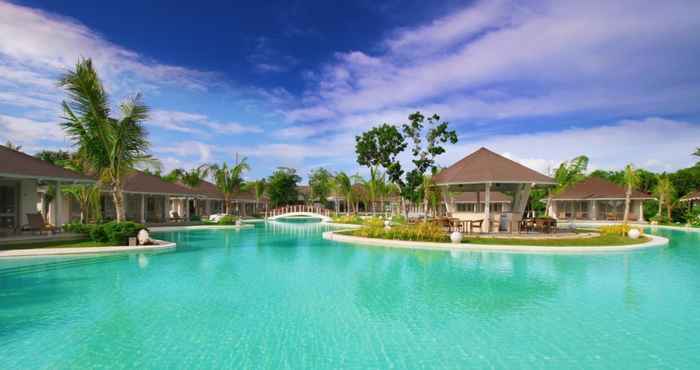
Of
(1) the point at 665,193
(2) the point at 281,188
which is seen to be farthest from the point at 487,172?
(2) the point at 281,188

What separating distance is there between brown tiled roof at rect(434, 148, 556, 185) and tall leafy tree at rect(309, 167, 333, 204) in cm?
3976

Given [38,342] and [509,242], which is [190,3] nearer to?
[38,342]

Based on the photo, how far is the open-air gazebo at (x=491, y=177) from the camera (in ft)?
62.5

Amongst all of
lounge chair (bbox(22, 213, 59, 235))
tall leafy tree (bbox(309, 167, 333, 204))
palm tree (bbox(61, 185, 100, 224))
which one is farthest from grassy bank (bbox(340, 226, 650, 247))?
tall leafy tree (bbox(309, 167, 333, 204))

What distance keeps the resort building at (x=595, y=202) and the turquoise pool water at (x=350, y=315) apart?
95.4ft

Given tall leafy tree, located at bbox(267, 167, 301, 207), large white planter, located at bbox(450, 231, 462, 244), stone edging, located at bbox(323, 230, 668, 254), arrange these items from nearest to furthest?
1. stone edging, located at bbox(323, 230, 668, 254)
2. large white planter, located at bbox(450, 231, 462, 244)
3. tall leafy tree, located at bbox(267, 167, 301, 207)

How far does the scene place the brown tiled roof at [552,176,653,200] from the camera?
3675 cm

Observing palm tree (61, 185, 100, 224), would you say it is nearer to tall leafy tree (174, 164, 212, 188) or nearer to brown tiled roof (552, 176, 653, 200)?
tall leafy tree (174, 164, 212, 188)

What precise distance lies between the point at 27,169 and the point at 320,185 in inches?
1876

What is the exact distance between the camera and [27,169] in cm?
1553

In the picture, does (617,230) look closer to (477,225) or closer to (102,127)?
(477,225)

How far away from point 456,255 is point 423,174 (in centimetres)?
1306

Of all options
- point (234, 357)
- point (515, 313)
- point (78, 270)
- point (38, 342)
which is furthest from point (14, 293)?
point (515, 313)

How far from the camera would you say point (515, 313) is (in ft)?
22.7
